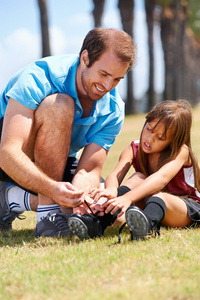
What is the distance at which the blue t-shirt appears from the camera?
3.61 metres

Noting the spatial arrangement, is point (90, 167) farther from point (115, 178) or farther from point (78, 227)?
point (78, 227)

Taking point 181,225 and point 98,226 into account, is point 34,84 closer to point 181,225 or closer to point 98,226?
point 98,226

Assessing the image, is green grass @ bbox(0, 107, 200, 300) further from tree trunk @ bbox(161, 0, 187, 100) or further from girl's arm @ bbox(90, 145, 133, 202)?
tree trunk @ bbox(161, 0, 187, 100)

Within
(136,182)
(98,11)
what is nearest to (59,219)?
(136,182)

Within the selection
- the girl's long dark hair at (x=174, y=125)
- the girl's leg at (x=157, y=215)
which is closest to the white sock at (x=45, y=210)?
the girl's leg at (x=157, y=215)

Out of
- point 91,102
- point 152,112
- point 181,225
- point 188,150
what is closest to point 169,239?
point 181,225

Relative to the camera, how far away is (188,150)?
395 cm

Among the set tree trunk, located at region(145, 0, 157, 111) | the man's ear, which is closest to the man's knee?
the man's ear

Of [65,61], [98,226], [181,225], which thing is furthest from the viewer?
[65,61]

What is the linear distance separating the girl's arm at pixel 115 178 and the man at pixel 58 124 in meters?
0.14

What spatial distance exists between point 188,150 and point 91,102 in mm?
966

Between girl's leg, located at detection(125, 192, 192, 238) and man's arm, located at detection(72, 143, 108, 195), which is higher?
man's arm, located at detection(72, 143, 108, 195)

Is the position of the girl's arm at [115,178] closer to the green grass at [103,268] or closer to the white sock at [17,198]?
the green grass at [103,268]

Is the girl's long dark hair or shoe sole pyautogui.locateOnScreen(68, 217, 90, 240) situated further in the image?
the girl's long dark hair
